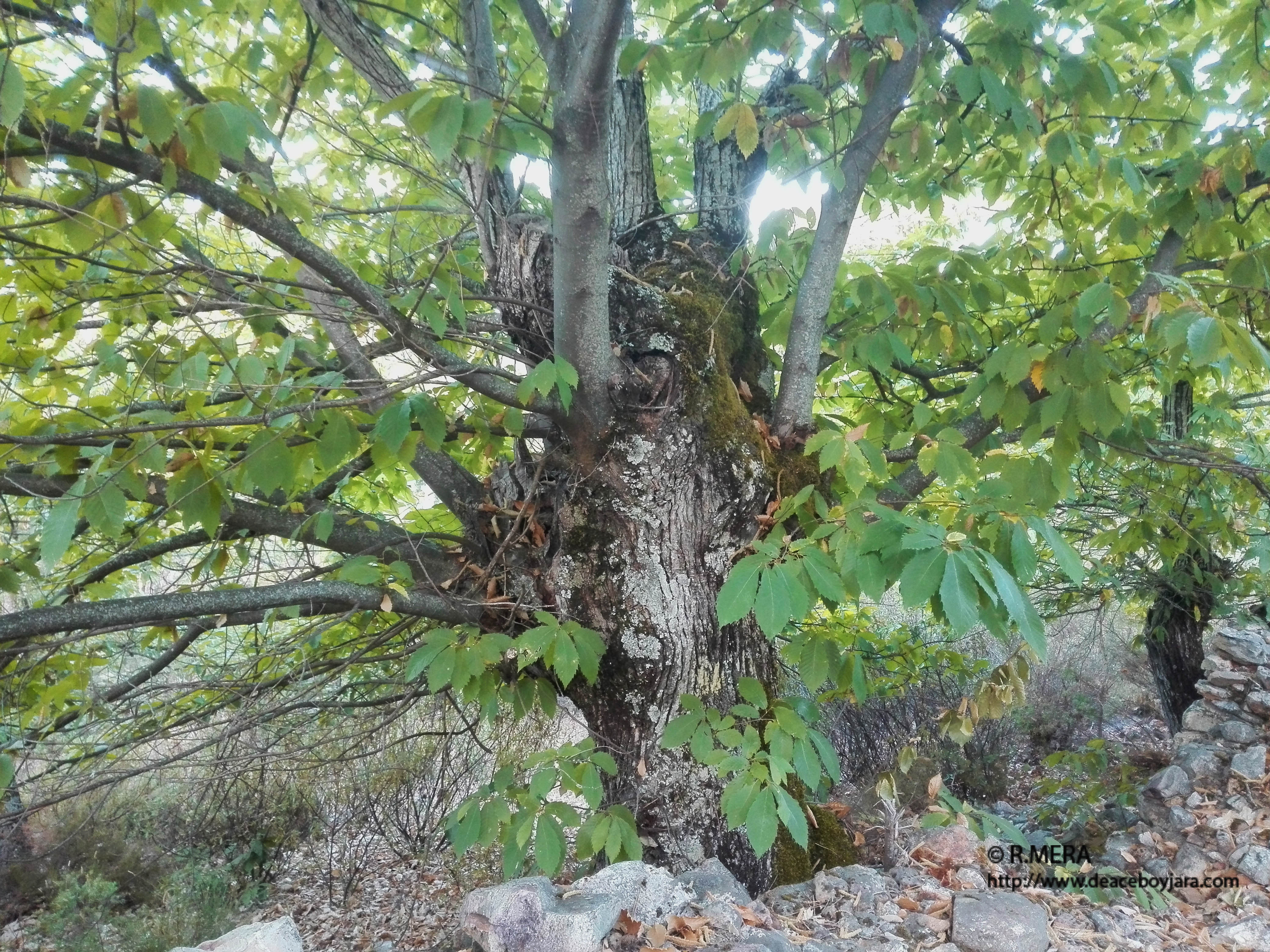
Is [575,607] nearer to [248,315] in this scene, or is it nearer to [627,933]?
[627,933]

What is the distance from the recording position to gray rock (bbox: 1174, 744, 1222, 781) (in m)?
3.65

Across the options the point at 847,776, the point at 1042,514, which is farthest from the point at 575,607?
the point at 847,776

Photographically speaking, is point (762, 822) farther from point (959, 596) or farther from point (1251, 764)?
point (1251, 764)

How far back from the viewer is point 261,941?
146 centimetres

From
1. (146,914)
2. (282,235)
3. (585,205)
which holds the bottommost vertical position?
(146,914)

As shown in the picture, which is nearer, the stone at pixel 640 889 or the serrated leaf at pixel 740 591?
the serrated leaf at pixel 740 591

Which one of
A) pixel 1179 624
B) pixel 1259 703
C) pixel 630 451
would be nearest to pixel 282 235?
pixel 630 451

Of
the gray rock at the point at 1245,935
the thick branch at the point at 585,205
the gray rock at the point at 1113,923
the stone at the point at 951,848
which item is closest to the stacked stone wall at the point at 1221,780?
the gray rock at the point at 1245,935

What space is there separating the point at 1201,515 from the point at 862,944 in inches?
117

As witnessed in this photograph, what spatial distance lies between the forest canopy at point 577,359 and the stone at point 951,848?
31 centimetres

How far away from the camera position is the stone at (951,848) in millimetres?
2275

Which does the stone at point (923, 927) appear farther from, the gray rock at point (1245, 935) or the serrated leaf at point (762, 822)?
the gray rock at point (1245, 935)

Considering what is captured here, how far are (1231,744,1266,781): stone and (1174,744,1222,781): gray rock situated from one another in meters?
0.07

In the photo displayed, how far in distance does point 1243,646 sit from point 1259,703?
21.7 inches
